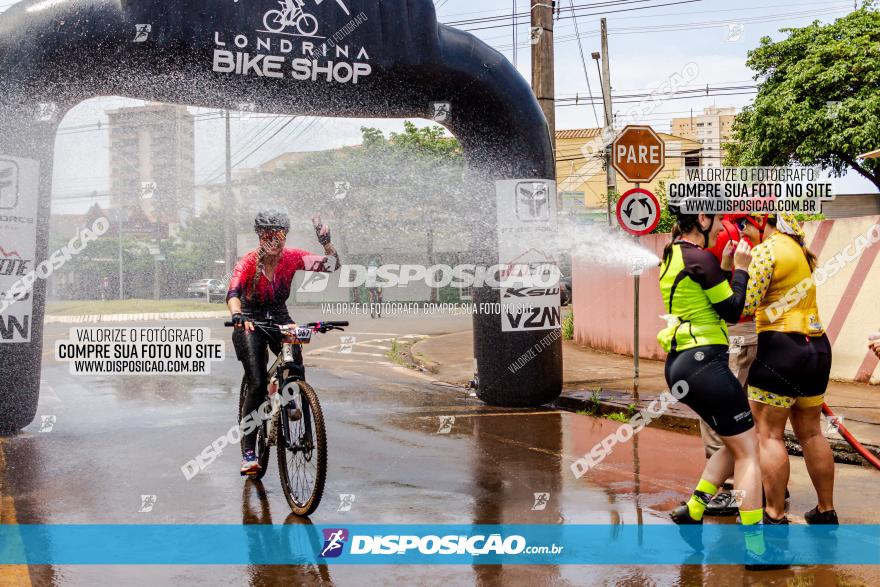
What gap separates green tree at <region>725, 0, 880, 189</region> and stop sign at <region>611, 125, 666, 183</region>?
78.5 ft

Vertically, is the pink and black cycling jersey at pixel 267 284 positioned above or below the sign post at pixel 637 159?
below

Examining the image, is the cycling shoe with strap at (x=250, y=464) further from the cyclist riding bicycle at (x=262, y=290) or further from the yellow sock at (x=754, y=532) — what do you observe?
the yellow sock at (x=754, y=532)

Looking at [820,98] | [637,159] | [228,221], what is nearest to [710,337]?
[637,159]

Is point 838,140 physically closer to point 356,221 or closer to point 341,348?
point 356,221

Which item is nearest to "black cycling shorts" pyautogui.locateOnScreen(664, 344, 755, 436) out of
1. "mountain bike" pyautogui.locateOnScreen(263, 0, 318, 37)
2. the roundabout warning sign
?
"mountain bike" pyautogui.locateOnScreen(263, 0, 318, 37)

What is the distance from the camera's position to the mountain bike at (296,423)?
217 inches

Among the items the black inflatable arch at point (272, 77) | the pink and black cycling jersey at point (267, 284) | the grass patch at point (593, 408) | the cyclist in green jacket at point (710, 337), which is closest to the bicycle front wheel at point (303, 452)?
the pink and black cycling jersey at point (267, 284)

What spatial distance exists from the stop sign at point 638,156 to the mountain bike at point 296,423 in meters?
6.02

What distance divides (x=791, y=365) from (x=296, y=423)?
3191 mm

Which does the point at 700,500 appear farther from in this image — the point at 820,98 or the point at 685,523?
the point at 820,98

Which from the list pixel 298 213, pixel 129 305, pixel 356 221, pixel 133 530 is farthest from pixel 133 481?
pixel 356 221

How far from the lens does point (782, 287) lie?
513 cm

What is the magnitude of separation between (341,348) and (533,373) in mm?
8530

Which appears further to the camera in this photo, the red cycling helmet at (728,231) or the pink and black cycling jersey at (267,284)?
the pink and black cycling jersey at (267,284)
